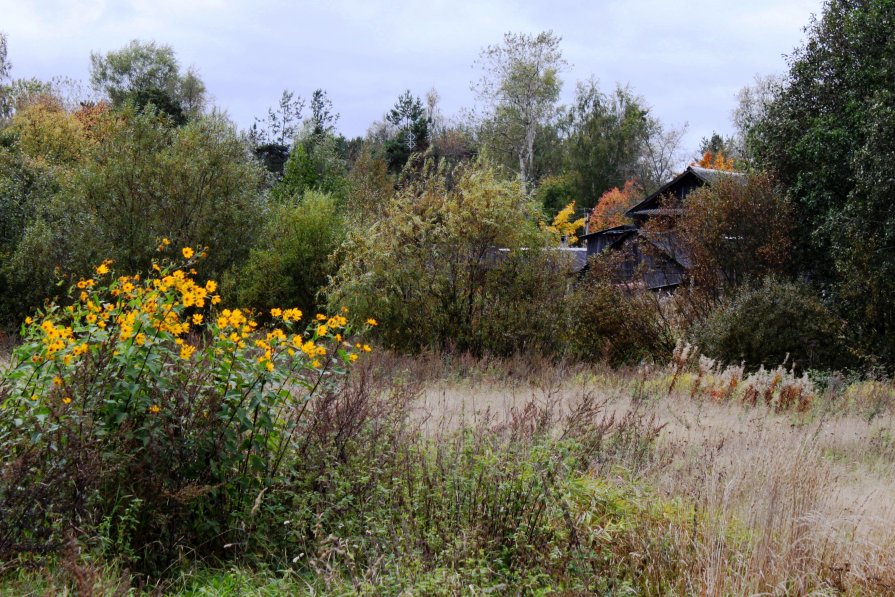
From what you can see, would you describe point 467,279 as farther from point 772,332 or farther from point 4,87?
point 4,87

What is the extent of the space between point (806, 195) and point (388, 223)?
10.7 meters

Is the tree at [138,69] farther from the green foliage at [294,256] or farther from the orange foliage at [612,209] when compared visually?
the green foliage at [294,256]

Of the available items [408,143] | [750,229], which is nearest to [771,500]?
[750,229]

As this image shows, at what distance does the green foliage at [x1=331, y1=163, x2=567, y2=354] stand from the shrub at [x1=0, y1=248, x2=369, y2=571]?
888cm

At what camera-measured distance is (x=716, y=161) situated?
41.8 metres

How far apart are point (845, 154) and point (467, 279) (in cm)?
1017

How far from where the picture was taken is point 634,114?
4734 cm

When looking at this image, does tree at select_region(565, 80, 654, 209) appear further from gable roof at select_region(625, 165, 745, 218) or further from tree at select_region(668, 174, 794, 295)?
tree at select_region(668, 174, 794, 295)

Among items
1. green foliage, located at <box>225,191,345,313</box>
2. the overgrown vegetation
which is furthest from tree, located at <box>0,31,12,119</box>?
green foliage, located at <box>225,191,345,313</box>

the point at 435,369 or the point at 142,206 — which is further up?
the point at 142,206

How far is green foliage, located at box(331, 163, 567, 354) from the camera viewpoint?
13.5 metres

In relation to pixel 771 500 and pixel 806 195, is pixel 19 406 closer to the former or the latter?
pixel 771 500

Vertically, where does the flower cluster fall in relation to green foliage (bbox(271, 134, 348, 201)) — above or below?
below

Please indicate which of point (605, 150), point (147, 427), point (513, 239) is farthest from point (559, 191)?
point (147, 427)
